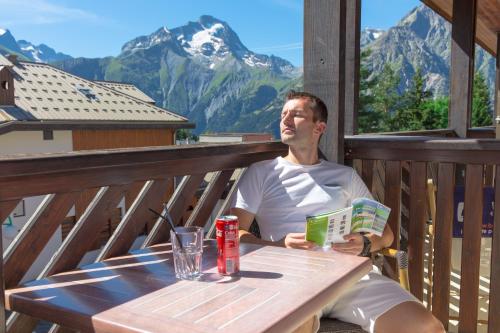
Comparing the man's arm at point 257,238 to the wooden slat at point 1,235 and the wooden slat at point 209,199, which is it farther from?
the wooden slat at point 1,235

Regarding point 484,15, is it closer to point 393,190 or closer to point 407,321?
point 393,190

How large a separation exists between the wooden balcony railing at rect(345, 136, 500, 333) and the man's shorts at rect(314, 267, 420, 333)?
0.62m

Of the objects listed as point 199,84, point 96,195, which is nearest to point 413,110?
point 96,195

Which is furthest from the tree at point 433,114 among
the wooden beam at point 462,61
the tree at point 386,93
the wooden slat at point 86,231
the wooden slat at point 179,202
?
the wooden slat at point 86,231

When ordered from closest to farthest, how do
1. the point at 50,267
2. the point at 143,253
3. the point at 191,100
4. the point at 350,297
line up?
the point at 50,267 < the point at 143,253 < the point at 350,297 < the point at 191,100

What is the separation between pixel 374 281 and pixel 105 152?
1.05m

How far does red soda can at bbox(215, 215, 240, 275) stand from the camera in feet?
4.52

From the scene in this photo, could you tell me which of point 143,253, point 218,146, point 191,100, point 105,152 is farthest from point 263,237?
point 191,100

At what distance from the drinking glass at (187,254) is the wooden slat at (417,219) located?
136cm

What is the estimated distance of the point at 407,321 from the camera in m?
1.67

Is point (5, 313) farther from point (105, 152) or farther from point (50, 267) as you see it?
point (105, 152)

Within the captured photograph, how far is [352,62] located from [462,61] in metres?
1.61

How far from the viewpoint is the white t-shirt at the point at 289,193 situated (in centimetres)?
211

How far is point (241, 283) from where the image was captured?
4.28ft
